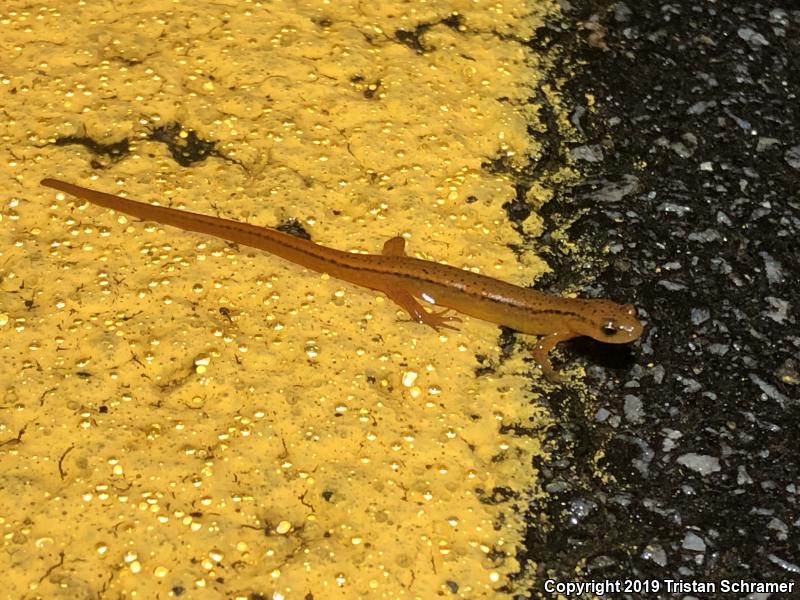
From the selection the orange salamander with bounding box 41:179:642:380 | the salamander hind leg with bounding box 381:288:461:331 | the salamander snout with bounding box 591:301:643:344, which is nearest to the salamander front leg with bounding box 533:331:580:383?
the orange salamander with bounding box 41:179:642:380

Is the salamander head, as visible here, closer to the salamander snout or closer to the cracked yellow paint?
the salamander snout

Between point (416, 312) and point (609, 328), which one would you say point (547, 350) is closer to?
point (609, 328)

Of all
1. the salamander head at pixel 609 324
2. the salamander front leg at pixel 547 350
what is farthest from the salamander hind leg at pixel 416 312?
the salamander head at pixel 609 324

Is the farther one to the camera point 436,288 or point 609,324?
point 436,288

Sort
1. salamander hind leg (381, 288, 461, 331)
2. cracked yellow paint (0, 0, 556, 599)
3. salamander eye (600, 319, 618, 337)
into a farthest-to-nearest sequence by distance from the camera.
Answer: salamander hind leg (381, 288, 461, 331), salamander eye (600, 319, 618, 337), cracked yellow paint (0, 0, 556, 599)

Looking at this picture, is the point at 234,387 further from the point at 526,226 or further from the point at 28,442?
the point at 526,226

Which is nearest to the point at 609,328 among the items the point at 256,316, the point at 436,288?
the point at 436,288
